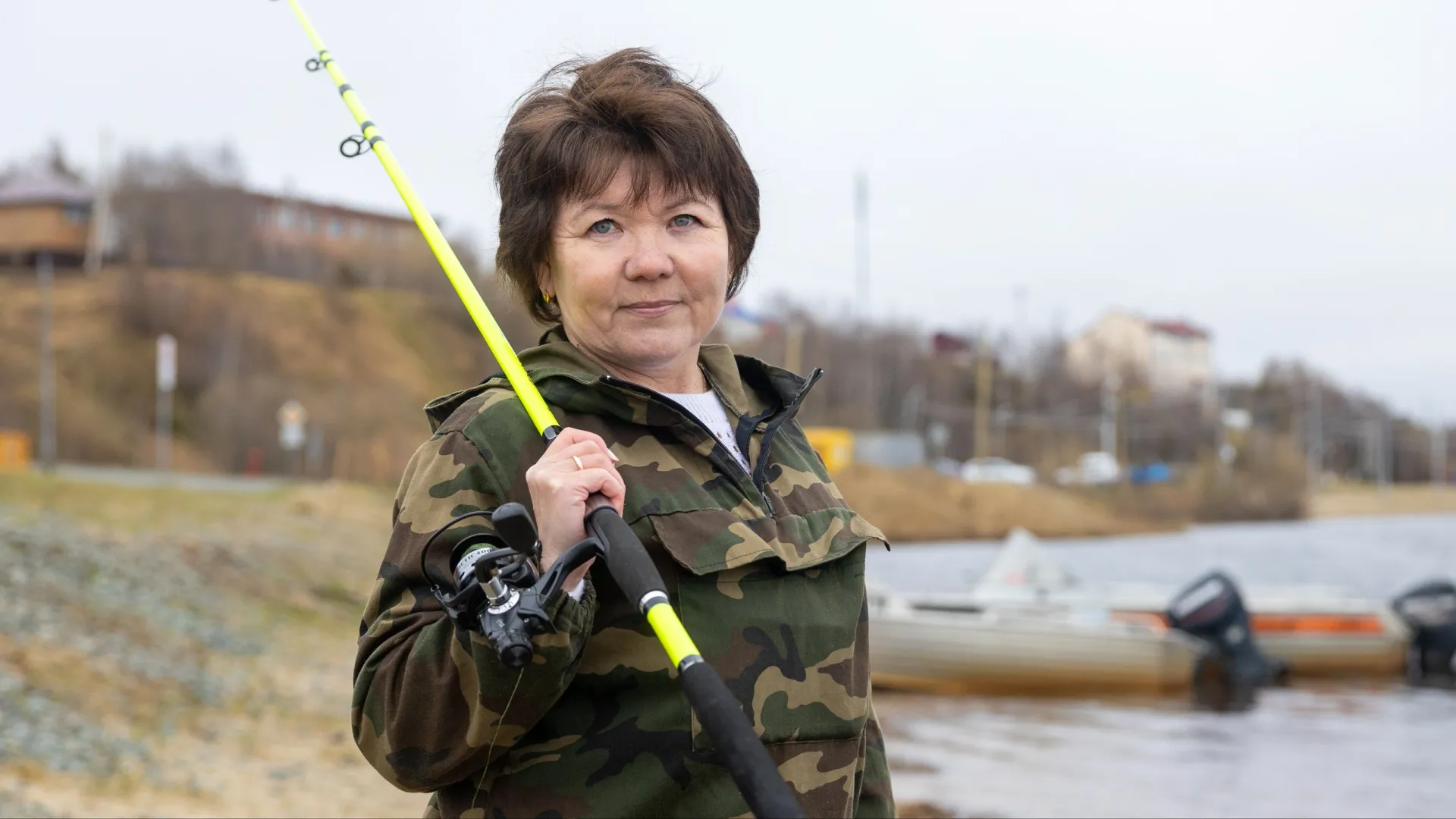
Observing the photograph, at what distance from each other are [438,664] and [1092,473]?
66.6m

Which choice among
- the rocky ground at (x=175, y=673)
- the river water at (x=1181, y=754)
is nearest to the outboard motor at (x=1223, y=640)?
the river water at (x=1181, y=754)

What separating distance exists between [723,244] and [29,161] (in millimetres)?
79106

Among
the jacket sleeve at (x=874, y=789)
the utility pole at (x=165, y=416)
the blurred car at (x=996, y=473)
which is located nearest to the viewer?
the jacket sleeve at (x=874, y=789)

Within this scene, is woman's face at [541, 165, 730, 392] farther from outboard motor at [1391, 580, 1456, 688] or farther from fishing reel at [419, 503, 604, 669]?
outboard motor at [1391, 580, 1456, 688]

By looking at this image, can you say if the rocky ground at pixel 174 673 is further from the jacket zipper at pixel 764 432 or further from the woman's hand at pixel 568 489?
the woman's hand at pixel 568 489

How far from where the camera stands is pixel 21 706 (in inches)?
282

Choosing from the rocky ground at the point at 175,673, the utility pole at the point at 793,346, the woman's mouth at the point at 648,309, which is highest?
the utility pole at the point at 793,346

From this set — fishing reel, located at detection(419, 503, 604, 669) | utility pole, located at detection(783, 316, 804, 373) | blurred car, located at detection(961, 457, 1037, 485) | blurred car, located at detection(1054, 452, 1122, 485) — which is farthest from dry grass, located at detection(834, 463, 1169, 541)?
fishing reel, located at detection(419, 503, 604, 669)

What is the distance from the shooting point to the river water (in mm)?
8758

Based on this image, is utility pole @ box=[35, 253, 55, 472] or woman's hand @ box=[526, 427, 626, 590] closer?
woman's hand @ box=[526, 427, 626, 590]

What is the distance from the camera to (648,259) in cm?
196

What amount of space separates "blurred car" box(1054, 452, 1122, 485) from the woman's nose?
6046 cm

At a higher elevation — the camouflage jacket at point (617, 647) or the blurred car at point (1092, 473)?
the camouflage jacket at point (617, 647)

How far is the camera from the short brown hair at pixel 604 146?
1.96 m
